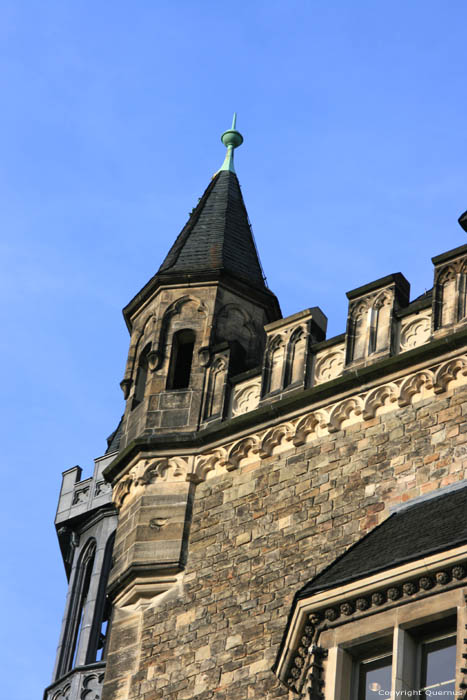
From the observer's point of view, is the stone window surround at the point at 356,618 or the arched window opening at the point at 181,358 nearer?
the stone window surround at the point at 356,618

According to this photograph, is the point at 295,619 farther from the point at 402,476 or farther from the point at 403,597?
the point at 402,476

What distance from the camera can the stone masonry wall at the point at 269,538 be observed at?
16.7 metres

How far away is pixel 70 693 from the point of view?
21.9 m

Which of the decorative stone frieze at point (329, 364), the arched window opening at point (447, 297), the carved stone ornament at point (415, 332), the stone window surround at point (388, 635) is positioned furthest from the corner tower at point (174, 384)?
the stone window surround at point (388, 635)

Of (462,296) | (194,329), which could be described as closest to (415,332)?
(462,296)

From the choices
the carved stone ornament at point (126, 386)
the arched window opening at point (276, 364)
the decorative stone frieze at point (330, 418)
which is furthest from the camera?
the carved stone ornament at point (126, 386)

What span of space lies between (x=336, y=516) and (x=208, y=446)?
190cm

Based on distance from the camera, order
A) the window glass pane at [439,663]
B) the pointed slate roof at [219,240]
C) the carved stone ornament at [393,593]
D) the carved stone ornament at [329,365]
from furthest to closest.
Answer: the pointed slate roof at [219,240] → the carved stone ornament at [329,365] → the carved stone ornament at [393,593] → the window glass pane at [439,663]

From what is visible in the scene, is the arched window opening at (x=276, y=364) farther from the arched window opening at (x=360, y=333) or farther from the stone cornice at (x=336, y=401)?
the arched window opening at (x=360, y=333)

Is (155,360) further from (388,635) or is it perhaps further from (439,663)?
(439,663)

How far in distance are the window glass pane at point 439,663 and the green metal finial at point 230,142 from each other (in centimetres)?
915

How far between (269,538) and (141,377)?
3.06 metres

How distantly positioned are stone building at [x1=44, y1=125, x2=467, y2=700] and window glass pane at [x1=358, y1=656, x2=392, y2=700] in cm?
2

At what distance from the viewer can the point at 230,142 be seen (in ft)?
74.9
